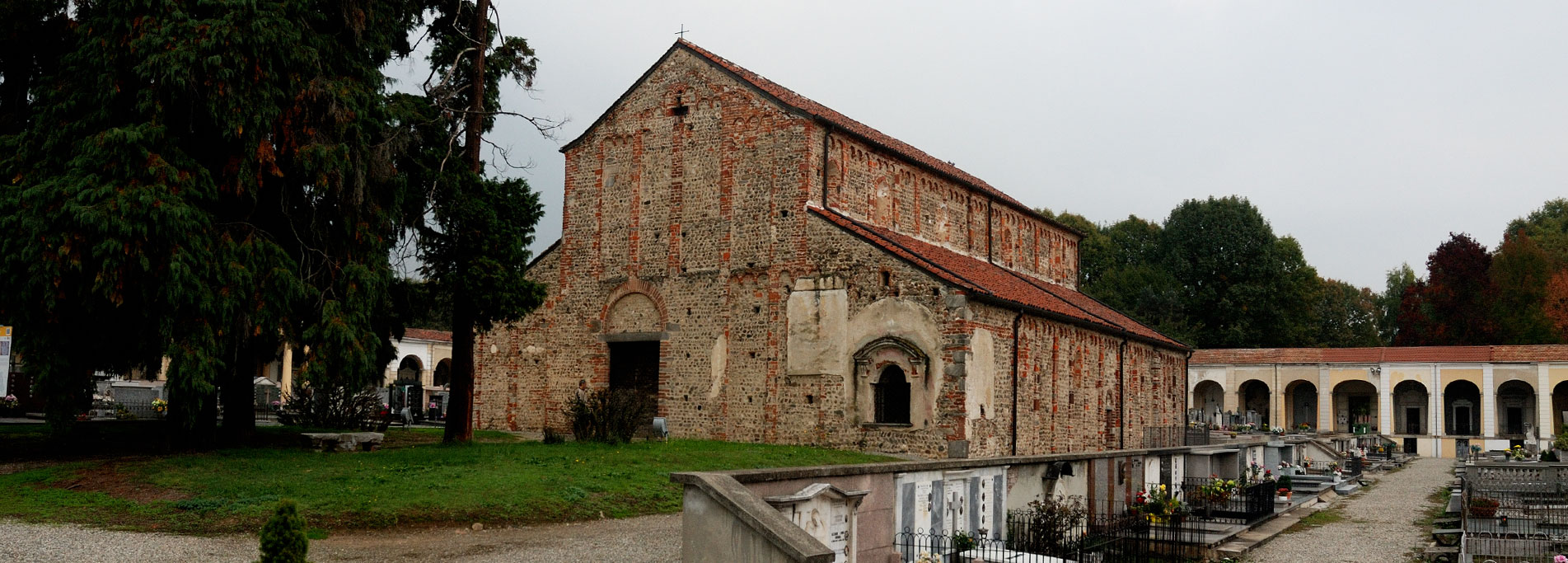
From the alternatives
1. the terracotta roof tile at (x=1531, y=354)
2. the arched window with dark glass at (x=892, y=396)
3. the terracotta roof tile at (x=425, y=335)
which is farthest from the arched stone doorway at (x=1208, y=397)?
Answer: the arched window with dark glass at (x=892, y=396)

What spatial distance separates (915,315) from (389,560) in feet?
47.5

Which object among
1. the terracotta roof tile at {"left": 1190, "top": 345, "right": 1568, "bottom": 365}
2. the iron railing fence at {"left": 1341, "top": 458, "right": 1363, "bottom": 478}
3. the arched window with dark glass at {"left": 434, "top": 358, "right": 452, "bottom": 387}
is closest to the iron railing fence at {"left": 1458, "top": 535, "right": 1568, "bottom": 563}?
the iron railing fence at {"left": 1341, "top": 458, "right": 1363, "bottom": 478}

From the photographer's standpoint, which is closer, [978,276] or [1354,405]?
[978,276]

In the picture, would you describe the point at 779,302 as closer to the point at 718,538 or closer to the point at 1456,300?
the point at 718,538

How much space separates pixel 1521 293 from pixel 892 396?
54063 mm

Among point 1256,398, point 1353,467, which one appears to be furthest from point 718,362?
point 1256,398

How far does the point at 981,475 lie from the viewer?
1367 cm

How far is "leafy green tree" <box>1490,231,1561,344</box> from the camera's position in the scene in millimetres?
60594

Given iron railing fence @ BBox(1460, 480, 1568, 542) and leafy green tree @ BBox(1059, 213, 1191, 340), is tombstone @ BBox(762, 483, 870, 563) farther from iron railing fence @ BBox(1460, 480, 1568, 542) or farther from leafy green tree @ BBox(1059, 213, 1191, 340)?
leafy green tree @ BBox(1059, 213, 1191, 340)

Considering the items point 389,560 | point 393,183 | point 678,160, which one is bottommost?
point 389,560

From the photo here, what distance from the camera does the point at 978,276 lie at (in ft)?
92.4

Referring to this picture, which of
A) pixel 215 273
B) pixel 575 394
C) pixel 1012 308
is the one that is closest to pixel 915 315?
pixel 1012 308

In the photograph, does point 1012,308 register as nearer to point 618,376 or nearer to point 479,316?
point 618,376

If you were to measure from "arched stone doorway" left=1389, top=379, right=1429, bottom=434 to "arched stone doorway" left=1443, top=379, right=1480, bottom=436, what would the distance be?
983mm
